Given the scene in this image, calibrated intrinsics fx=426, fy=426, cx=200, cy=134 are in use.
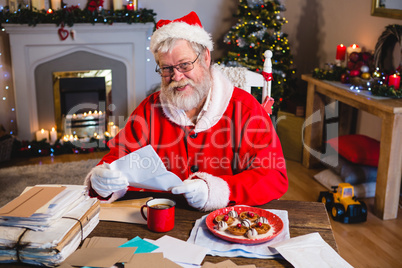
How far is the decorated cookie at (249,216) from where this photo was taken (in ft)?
4.50

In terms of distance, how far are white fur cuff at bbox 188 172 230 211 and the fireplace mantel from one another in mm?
3233

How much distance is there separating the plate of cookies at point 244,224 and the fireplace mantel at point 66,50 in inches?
134

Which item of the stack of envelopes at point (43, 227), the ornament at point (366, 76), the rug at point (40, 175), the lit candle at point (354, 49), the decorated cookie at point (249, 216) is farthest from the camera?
the lit candle at point (354, 49)

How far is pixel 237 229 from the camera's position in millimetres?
1301

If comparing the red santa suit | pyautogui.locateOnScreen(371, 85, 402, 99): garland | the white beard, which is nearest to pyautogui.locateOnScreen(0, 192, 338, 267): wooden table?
the red santa suit

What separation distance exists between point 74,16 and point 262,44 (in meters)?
1.87

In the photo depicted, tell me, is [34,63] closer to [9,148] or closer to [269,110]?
[9,148]

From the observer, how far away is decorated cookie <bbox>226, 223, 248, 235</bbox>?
1280 mm

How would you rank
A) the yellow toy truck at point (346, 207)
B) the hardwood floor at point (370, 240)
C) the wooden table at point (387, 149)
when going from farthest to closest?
the yellow toy truck at point (346, 207) < the wooden table at point (387, 149) < the hardwood floor at point (370, 240)

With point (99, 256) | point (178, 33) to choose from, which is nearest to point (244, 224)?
point (99, 256)

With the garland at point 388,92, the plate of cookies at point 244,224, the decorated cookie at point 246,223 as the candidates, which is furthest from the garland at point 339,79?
the decorated cookie at point 246,223

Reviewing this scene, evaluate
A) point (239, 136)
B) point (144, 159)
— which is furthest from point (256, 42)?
point (144, 159)

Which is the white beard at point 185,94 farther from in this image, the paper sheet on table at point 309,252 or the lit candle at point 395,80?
the lit candle at point 395,80

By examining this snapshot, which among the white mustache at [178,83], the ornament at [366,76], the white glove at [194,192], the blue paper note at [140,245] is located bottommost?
the blue paper note at [140,245]
